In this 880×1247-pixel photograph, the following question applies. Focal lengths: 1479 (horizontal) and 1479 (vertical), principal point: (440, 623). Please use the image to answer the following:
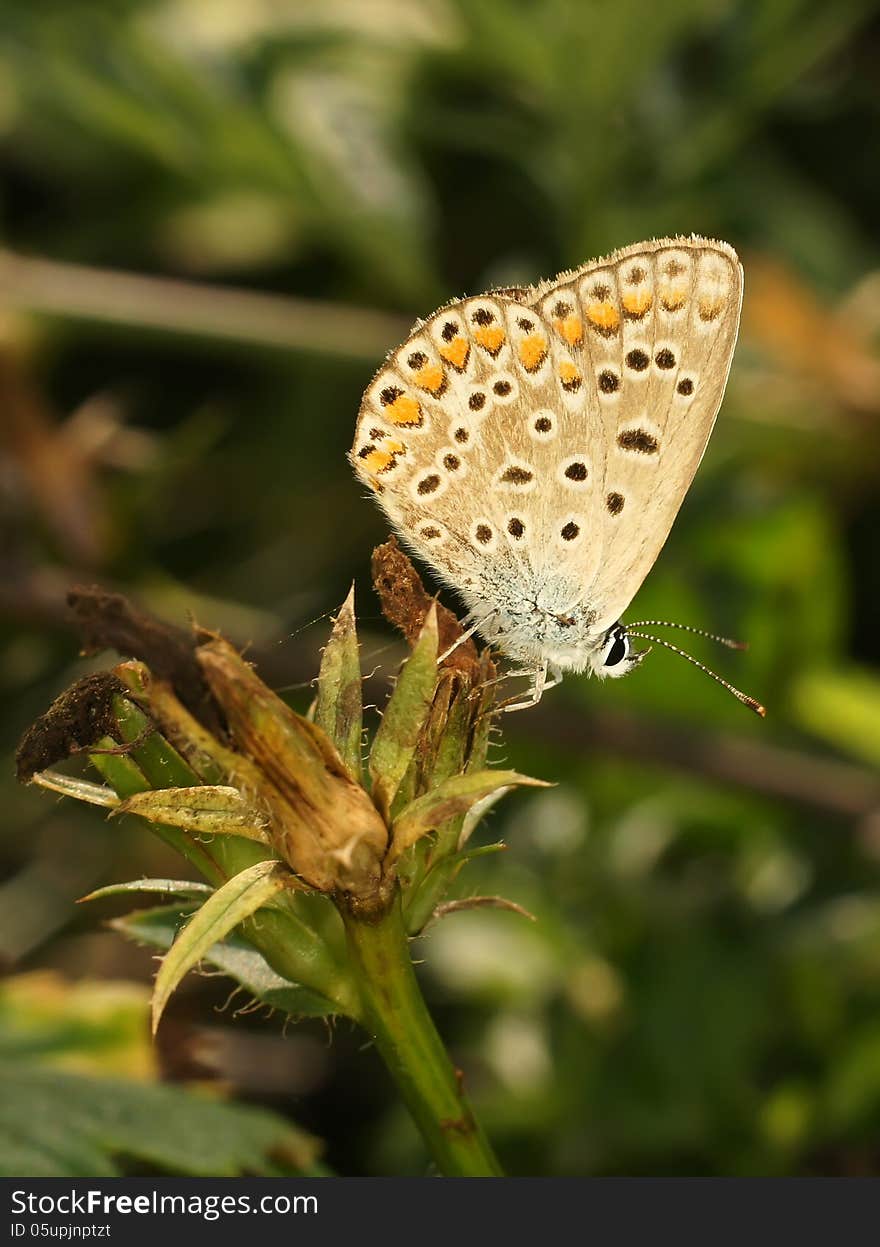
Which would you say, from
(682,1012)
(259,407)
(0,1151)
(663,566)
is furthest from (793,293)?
(0,1151)

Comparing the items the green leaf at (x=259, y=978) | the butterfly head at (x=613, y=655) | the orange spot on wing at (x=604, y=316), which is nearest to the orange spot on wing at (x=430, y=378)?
the orange spot on wing at (x=604, y=316)

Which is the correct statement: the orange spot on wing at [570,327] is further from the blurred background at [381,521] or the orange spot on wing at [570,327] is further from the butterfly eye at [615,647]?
the blurred background at [381,521]

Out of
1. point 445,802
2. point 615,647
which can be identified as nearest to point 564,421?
point 615,647

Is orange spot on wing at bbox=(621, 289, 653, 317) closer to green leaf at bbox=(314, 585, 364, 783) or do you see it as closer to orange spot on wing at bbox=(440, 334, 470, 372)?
orange spot on wing at bbox=(440, 334, 470, 372)

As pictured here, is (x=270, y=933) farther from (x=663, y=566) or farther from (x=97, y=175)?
(x=97, y=175)

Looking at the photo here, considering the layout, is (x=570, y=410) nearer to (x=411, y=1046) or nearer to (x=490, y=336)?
(x=490, y=336)

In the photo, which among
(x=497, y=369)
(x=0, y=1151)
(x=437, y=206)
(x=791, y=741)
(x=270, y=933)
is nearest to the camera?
(x=270, y=933)
